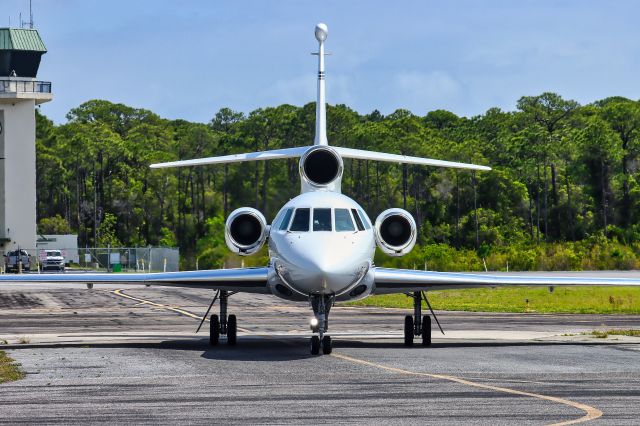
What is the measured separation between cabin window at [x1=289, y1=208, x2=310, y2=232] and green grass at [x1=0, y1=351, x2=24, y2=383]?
534 centimetres

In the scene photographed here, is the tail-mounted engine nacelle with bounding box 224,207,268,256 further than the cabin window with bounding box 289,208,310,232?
Yes

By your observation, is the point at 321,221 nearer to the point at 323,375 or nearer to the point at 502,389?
the point at 323,375

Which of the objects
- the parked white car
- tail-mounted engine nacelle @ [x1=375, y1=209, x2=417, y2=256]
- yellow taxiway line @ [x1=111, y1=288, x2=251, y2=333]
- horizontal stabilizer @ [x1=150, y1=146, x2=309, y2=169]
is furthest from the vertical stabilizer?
the parked white car

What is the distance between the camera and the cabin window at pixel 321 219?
69.4 ft

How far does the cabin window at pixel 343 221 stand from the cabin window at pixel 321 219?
0.55 feet

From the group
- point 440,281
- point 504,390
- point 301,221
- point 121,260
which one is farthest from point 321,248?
point 121,260

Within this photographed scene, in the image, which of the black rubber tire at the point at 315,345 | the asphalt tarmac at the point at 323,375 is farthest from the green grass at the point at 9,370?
the black rubber tire at the point at 315,345

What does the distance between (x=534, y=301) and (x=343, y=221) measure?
25532 millimetres

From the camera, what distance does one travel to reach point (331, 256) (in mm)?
20312

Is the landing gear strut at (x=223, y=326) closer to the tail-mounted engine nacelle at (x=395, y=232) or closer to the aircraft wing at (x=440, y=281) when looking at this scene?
the aircraft wing at (x=440, y=281)

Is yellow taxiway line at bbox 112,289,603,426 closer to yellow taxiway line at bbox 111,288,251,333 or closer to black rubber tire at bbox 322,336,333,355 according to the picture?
black rubber tire at bbox 322,336,333,355

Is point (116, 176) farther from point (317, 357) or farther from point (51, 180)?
point (317, 357)

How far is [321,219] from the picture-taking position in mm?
21328

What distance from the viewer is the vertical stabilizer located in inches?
1062
